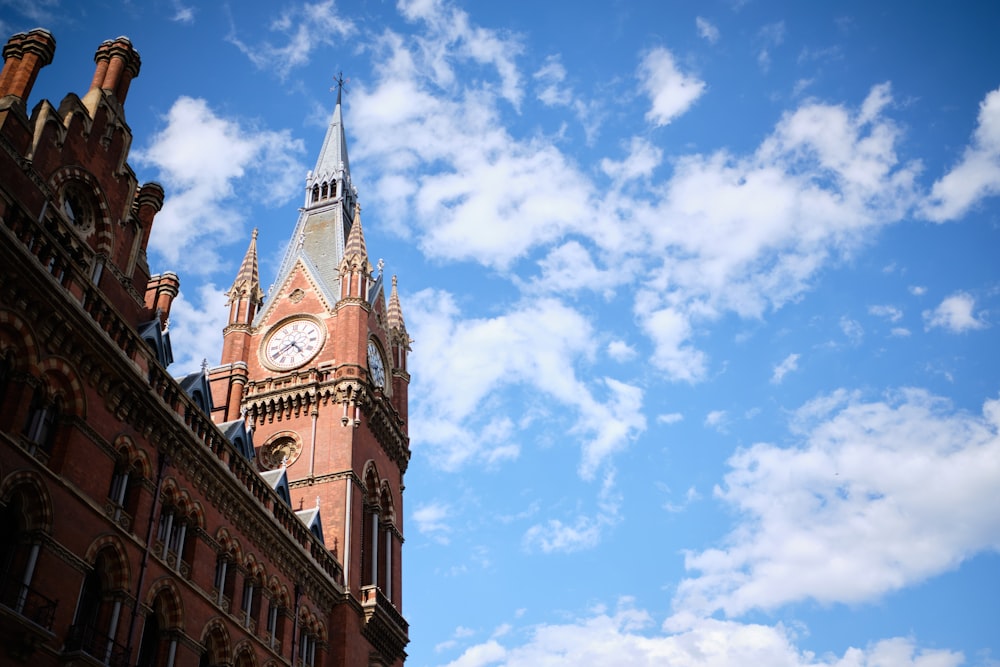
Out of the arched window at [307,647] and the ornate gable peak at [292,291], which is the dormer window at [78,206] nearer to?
the arched window at [307,647]

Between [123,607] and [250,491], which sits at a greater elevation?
[250,491]

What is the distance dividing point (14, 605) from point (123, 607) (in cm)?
439

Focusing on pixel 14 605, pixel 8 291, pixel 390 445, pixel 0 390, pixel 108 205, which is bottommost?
pixel 14 605

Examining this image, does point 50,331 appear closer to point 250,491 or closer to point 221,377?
point 250,491

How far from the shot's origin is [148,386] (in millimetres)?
28781

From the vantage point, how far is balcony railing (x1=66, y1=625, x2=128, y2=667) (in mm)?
23812

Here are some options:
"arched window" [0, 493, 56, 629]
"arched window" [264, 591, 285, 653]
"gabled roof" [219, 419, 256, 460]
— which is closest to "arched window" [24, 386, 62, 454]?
"arched window" [0, 493, 56, 629]

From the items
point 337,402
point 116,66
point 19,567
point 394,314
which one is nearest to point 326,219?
point 394,314

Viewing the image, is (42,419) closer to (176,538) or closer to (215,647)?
(176,538)

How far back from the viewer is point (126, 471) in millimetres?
27922

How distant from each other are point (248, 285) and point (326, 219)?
31.2ft

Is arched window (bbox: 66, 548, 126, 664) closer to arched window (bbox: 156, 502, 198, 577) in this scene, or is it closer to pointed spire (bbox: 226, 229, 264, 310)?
arched window (bbox: 156, 502, 198, 577)

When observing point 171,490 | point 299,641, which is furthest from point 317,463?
point 171,490

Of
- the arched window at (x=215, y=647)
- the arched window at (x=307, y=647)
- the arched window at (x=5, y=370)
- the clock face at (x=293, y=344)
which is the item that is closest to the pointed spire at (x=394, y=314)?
the clock face at (x=293, y=344)
